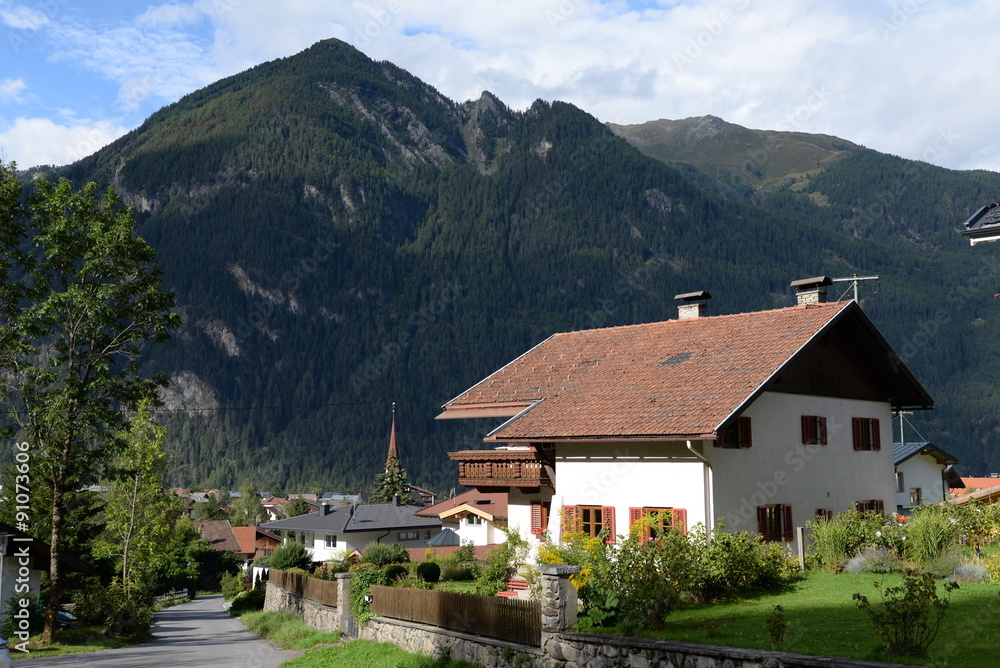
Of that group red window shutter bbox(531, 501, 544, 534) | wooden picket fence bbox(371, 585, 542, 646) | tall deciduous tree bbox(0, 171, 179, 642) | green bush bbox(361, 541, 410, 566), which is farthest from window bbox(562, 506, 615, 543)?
green bush bbox(361, 541, 410, 566)

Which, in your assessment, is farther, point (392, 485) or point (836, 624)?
point (392, 485)

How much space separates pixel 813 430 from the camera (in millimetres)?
29188

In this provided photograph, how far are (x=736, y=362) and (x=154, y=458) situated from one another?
33.8 metres

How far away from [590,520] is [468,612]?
7.65 meters

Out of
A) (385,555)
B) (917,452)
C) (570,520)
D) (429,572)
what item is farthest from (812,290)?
(385,555)

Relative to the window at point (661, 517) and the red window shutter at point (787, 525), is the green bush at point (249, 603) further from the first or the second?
the red window shutter at point (787, 525)

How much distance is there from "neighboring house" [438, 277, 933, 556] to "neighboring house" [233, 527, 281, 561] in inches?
3254

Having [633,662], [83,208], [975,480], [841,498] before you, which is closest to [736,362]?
[841,498]

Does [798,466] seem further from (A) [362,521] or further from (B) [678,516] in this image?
(A) [362,521]

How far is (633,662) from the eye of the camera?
1534cm

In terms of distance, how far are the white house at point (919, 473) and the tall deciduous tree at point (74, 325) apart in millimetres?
40180

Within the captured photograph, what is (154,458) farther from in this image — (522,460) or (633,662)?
(633,662)

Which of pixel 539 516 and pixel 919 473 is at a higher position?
pixel 919 473

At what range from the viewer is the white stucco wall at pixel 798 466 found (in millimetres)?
25594
